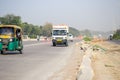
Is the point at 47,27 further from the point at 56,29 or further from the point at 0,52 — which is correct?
the point at 0,52

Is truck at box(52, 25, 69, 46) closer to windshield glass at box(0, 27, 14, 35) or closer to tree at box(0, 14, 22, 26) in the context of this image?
windshield glass at box(0, 27, 14, 35)

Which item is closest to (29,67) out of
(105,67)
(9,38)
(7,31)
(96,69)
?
(96,69)

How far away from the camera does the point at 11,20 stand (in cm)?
13112

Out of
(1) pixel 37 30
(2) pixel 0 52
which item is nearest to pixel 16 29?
(2) pixel 0 52

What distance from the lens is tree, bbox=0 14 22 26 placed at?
127519mm

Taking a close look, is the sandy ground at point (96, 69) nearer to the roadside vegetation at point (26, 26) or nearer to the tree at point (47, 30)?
the roadside vegetation at point (26, 26)

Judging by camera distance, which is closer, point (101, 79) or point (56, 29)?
point (101, 79)

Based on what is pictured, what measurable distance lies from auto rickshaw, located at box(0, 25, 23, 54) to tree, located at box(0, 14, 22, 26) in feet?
332

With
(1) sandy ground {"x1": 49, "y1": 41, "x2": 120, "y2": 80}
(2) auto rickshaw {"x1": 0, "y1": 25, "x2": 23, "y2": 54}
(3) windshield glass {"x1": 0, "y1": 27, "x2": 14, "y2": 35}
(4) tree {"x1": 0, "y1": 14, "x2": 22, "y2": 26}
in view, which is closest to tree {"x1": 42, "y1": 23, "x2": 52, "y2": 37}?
(4) tree {"x1": 0, "y1": 14, "x2": 22, "y2": 26}

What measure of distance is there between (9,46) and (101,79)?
15029 mm

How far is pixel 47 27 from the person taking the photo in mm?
184000

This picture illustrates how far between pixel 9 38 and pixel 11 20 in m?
106

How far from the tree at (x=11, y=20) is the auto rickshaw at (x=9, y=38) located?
101 meters

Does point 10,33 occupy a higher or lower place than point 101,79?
higher
